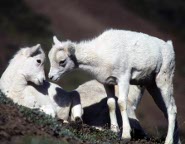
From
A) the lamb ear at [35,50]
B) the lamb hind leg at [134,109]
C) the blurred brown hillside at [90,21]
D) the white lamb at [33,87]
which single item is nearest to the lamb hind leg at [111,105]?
the lamb hind leg at [134,109]

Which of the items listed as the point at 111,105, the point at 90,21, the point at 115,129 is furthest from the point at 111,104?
the point at 90,21

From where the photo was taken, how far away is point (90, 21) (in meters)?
50.6

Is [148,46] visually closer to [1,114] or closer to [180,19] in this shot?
[1,114]

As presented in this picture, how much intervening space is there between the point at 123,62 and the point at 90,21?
33.7 metres

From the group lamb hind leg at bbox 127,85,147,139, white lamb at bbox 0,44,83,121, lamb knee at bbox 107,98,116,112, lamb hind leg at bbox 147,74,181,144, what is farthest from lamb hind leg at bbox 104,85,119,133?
lamb hind leg at bbox 147,74,181,144

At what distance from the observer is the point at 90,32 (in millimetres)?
46562

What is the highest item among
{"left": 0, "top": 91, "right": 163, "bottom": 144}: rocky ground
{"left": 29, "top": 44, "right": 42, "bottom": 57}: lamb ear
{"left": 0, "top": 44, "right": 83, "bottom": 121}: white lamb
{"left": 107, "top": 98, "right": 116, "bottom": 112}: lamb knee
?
{"left": 29, "top": 44, "right": 42, "bottom": 57}: lamb ear

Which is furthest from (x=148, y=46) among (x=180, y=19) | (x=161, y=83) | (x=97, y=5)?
(x=97, y=5)

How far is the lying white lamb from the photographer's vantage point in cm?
1738

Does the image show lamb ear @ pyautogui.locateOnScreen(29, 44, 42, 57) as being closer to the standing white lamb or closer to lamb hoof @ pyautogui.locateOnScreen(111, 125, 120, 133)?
the standing white lamb

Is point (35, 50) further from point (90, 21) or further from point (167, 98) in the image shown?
point (90, 21)

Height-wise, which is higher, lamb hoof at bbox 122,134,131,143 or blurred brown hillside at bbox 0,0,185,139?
blurred brown hillside at bbox 0,0,185,139

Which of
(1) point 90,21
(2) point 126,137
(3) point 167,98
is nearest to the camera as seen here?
(2) point 126,137

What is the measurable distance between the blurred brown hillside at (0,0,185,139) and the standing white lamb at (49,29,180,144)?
19692mm
